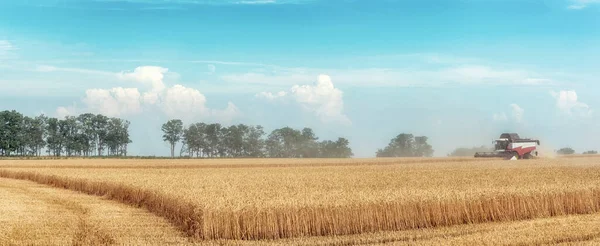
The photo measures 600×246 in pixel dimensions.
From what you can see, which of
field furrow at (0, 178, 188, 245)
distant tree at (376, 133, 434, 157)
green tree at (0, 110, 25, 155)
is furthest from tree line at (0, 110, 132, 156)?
field furrow at (0, 178, 188, 245)

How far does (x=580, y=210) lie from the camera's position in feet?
72.5

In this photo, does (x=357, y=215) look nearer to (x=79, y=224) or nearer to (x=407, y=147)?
(x=79, y=224)

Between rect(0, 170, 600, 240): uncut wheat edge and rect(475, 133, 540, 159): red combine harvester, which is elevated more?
rect(475, 133, 540, 159): red combine harvester

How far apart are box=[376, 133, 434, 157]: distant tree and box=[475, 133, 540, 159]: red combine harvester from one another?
84.3m

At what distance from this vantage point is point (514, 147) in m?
59.8

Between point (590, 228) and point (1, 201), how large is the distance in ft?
71.3

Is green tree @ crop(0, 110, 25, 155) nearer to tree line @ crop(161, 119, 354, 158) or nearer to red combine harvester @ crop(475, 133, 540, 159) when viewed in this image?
tree line @ crop(161, 119, 354, 158)

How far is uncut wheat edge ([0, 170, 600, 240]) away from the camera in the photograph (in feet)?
53.9

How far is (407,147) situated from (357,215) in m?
134

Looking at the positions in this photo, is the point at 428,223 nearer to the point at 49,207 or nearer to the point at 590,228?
the point at 590,228

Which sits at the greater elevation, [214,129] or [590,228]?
[214,129]

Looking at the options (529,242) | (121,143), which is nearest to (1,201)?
(529,242)

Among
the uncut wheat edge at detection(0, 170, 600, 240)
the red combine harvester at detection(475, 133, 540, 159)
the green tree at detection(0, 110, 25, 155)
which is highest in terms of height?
the green tree at detection(0, 110, 25, 155)

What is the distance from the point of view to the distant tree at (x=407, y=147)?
14688 cm
